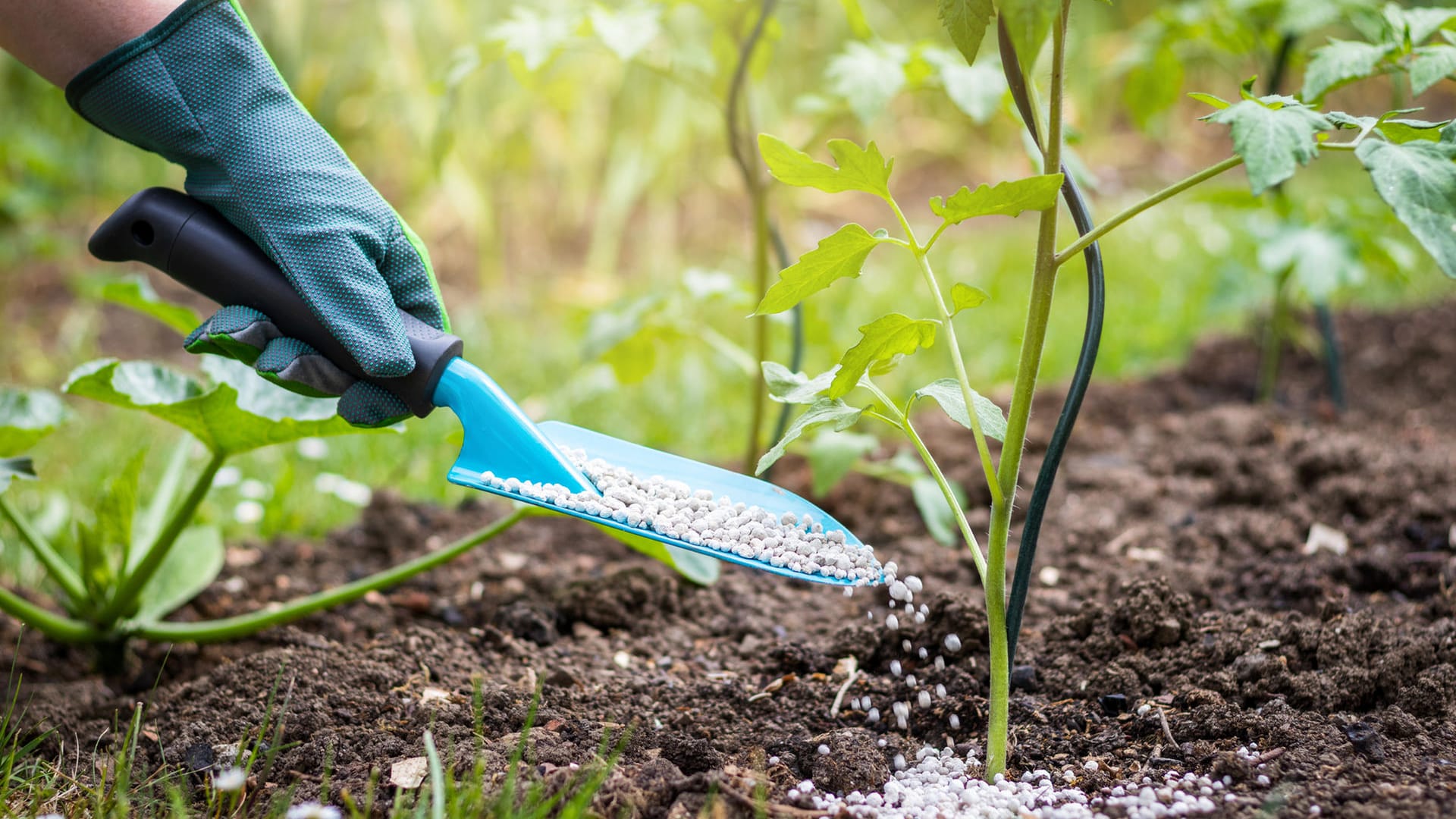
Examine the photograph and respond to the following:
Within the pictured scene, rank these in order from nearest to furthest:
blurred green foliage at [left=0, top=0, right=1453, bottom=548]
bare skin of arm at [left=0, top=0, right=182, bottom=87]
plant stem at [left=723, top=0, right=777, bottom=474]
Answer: bare skin of arm at [left=0, top=0, right=182, bottom=87] → plant stem at [left=723, top=0, right=777, bottom=474] → blurred green foliage at [left=0, top=0, right=1453, bottom=548]

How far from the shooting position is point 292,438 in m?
1.51

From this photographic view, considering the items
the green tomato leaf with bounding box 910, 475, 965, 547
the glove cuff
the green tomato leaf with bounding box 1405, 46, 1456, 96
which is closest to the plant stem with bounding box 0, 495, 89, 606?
the glove cuff

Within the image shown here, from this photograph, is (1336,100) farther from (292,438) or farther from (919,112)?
(292,438)

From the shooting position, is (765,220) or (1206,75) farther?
(1206,75)

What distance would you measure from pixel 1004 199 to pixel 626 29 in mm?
931

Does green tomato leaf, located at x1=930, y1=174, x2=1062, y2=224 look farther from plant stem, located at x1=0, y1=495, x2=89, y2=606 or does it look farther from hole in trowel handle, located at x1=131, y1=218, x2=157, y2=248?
plant stem, located at x1=0, y1=495, x2=89, y2=606

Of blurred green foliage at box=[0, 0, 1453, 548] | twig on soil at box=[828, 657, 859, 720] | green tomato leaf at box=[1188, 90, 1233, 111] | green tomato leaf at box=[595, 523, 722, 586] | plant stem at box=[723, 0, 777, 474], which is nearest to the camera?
green tomato leaf at box=[1188, 90, 1233, 111]

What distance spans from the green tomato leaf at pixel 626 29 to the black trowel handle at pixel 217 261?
0.63 metres

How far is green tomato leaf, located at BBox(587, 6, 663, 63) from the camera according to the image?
1.67m

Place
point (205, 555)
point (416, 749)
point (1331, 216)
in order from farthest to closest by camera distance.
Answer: point (1331, 216) < point (205, 555) < point (416, 749)

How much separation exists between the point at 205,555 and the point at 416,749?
760 mm

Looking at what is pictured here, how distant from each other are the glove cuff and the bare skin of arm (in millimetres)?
15

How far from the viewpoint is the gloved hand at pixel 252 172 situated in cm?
126

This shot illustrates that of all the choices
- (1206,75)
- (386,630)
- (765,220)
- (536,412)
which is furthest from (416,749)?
(1206,75)
